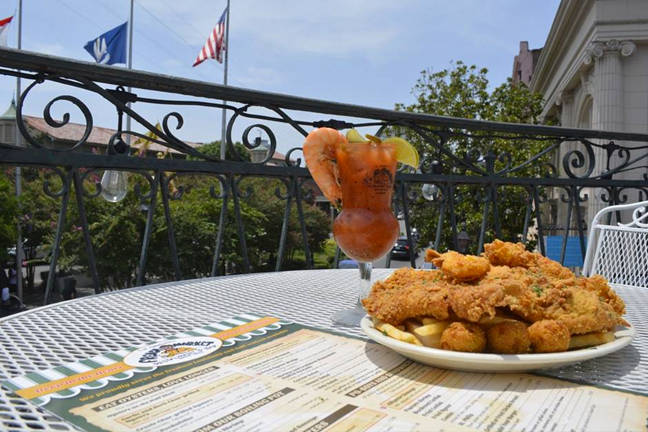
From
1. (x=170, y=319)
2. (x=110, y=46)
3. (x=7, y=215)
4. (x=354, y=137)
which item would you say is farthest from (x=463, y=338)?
(x=110, y=46)

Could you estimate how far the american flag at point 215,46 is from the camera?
20.5 m

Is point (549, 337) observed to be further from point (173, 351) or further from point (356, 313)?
point (173, 351)

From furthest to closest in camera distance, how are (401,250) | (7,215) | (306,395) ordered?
(401,250) → (7,215) → (306,395)

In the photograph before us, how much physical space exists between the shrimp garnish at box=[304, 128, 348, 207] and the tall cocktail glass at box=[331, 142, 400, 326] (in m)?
0.02

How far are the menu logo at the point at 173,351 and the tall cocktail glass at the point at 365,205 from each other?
0.33 metres

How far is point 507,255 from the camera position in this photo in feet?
2.84

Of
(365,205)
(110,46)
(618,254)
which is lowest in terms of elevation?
(618,254)

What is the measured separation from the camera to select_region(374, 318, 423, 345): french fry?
69 cm

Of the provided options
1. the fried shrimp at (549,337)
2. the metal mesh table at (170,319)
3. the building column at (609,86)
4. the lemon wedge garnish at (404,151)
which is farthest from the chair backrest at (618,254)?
the building column at (609,86)

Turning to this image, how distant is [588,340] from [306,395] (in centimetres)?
45

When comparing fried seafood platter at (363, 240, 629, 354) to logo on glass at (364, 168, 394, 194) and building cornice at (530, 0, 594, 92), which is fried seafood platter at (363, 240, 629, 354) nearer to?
logo on glass at (364, 168, 394, 194)

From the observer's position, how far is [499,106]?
15.7 metres

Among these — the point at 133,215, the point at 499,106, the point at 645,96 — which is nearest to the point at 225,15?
the point at 133,215

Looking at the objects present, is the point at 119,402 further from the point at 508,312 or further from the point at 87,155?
the point at 87,155
